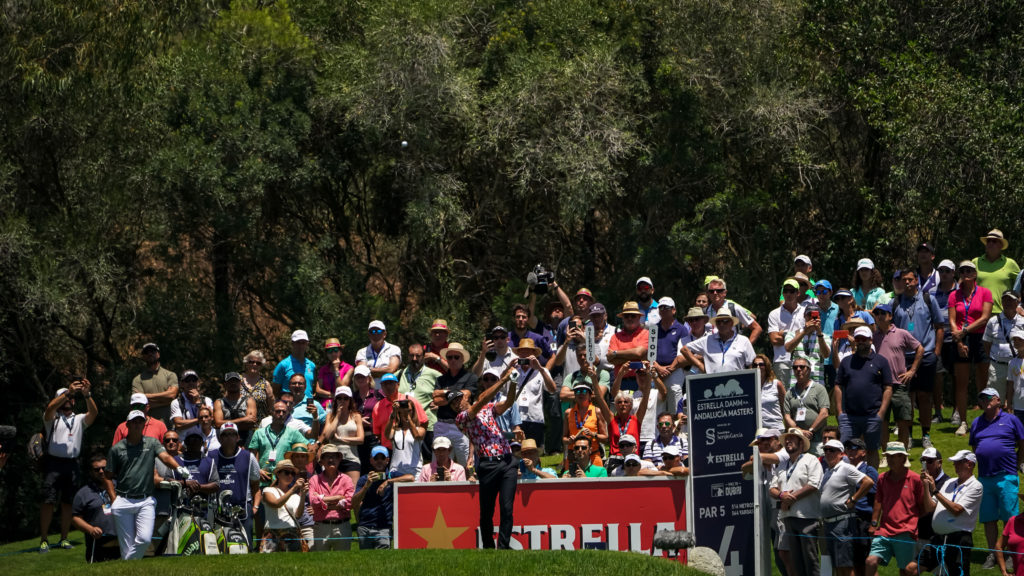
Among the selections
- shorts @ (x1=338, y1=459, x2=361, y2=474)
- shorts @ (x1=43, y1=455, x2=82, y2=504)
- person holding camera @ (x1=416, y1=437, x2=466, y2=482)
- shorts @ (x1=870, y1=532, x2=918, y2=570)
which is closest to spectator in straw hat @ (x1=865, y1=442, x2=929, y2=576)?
shorts @ (x1=870, y1=532, x2=918, y2=570)

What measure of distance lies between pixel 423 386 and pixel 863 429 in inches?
217

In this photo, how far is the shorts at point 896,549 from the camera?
555 inches

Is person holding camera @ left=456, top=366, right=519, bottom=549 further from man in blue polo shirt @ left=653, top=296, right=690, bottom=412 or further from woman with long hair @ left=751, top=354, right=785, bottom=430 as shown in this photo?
woman with long hair @ left=751, top=354, right=785, bottom=430

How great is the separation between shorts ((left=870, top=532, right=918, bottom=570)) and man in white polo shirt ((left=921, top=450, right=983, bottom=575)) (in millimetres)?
242

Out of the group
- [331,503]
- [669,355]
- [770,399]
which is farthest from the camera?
[669,355]

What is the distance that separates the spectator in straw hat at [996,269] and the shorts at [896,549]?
19.1 feet

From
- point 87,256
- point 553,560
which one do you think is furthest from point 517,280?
point 553,560

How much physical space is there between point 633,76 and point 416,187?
4720mm

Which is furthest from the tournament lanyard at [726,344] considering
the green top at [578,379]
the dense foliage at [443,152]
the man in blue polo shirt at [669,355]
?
the dense foliage at [443,152]

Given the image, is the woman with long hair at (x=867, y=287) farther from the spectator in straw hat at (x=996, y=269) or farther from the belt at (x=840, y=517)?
the belt at (x=840, y=517)

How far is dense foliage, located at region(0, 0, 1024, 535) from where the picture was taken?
26.0 meters

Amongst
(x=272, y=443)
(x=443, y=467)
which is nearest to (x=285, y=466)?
(x=272, y=443)

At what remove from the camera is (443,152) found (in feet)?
92.1

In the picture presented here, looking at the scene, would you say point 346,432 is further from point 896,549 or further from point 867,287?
point 867,287
